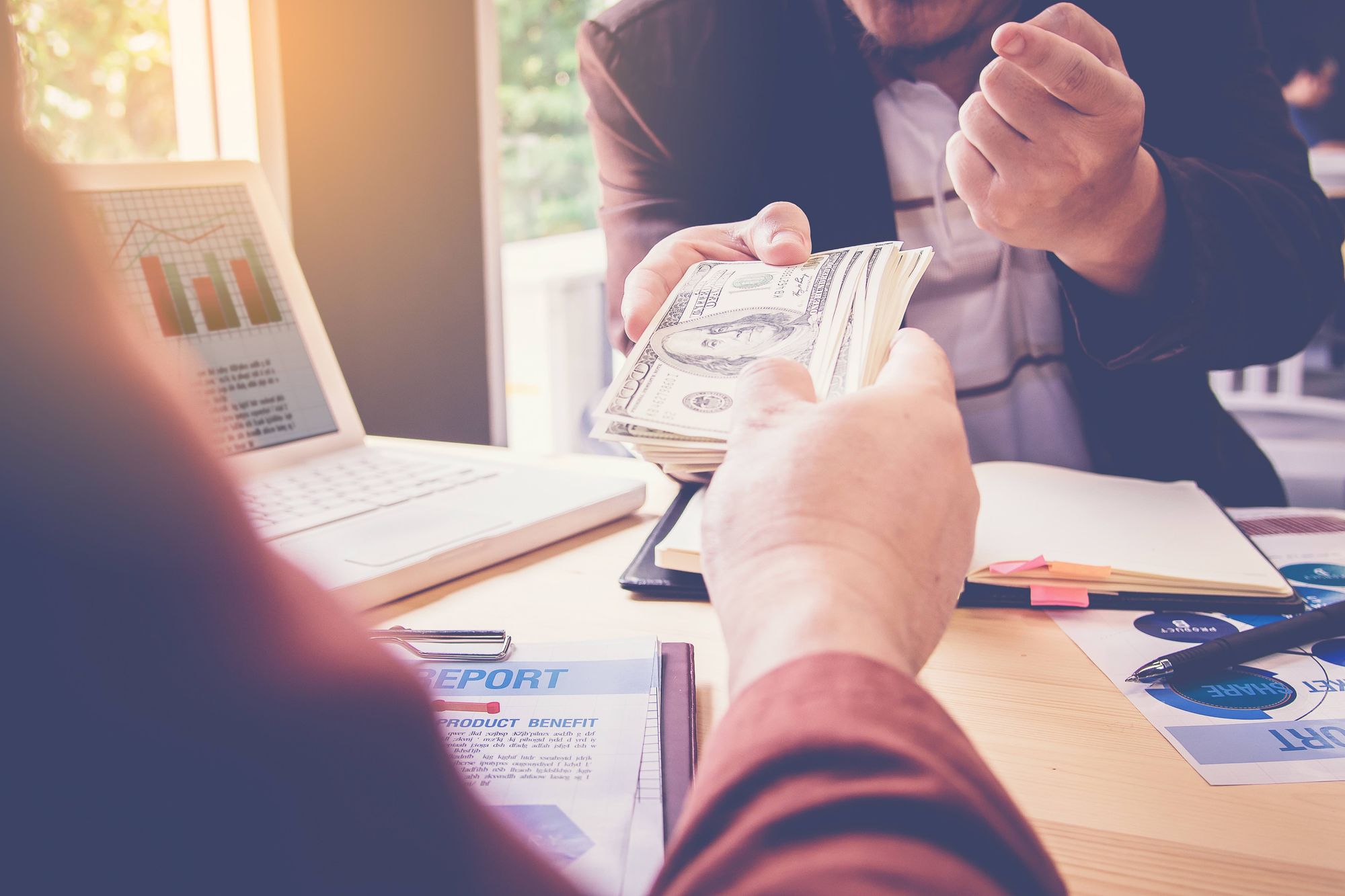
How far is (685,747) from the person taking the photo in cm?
50

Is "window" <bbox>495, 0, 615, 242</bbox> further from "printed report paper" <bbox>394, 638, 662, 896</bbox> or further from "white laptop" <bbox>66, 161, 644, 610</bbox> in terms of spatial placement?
"printed report paper" <bbox>394, 638, 662, 896</bbox>

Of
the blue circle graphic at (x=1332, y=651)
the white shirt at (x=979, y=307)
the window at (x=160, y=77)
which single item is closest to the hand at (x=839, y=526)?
the blue circle graphic at (x=1332, y=651)

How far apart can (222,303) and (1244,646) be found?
0.96m

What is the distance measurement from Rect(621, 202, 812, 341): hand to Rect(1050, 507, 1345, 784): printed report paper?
0.37 m

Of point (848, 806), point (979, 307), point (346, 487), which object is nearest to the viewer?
point (848, 806)

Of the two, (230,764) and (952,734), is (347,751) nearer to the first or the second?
(230,764)

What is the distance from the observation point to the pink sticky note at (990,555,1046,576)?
2.29 ft

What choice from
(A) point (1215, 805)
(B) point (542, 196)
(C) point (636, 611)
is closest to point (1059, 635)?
(A) point (1215, 805)

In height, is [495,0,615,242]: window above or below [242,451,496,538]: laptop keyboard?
above

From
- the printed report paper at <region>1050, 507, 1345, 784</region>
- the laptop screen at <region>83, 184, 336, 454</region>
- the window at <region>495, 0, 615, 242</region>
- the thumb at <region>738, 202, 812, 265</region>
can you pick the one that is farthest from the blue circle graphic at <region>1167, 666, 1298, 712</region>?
the window at <region>495, 0, 615, 242</region>

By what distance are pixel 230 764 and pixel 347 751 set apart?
0.03 meters

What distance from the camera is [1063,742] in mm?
527

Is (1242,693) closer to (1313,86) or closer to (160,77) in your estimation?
(160,77)

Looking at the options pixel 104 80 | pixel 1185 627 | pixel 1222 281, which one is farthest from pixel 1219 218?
pixel 104 80
